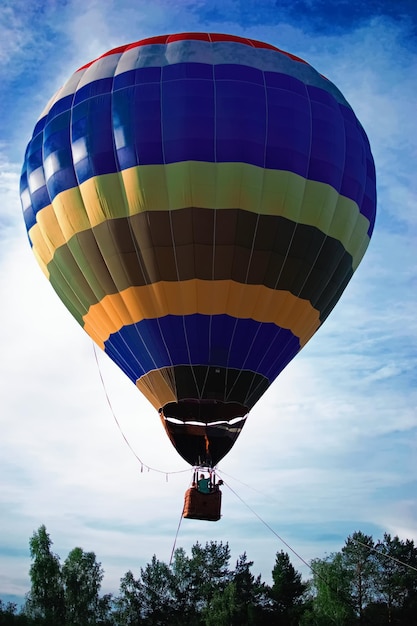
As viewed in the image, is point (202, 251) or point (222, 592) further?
point (222, 592)

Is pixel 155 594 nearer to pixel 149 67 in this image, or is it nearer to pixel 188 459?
pixel 188 459

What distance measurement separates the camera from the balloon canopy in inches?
507

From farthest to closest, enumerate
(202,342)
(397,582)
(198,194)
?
(397,582) → (202,342) → (198,194)

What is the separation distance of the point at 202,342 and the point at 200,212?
82.0 inches

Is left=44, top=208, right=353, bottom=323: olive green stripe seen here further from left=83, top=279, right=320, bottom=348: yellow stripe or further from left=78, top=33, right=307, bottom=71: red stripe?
left=78, top=33, right=307, bottom=71: red stripe

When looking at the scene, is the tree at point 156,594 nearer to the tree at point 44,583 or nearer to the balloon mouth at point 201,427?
the tree at point 44,583

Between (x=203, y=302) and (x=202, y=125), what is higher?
(x=202, y=125)

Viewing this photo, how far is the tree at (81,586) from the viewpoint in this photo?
31016mm

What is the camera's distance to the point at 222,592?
34.8 meters

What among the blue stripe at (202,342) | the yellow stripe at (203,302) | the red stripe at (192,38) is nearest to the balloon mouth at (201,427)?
the blue stripe at (202,342)

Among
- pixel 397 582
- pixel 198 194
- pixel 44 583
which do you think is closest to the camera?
pixel 198 194

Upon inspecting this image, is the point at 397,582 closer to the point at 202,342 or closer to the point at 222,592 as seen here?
the point at 222,592

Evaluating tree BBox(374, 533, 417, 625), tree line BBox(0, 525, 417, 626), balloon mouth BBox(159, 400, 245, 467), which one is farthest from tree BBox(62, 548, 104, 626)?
balloon mouth BBox(159, 400, 245, 467)

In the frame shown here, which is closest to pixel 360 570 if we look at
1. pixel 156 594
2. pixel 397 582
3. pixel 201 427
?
pixel 397 582
